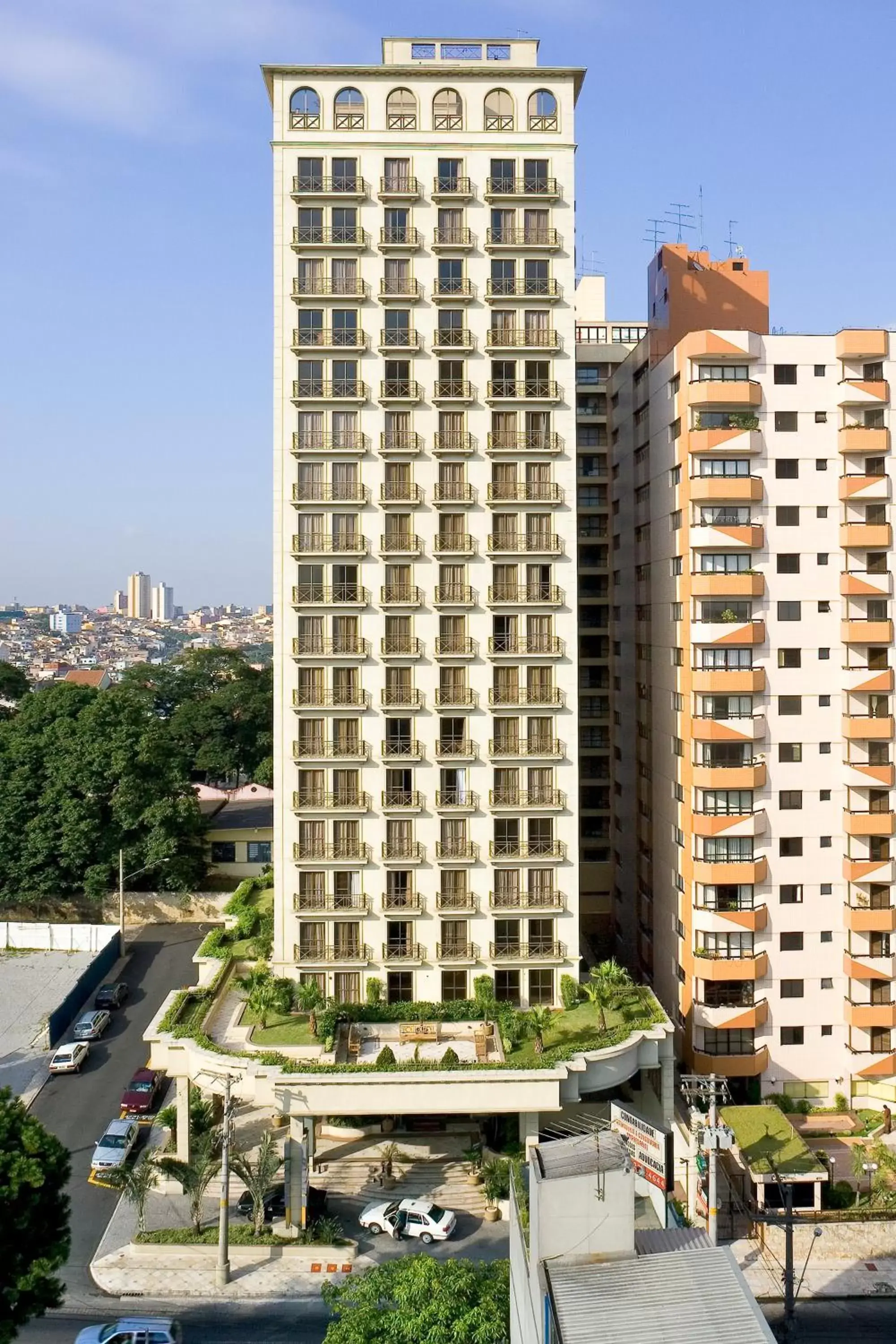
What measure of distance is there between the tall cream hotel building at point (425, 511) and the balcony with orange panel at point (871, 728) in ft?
38.0

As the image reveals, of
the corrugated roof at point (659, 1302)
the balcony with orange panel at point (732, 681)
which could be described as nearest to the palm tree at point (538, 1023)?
the balcony with orange panel at point (732, 681)

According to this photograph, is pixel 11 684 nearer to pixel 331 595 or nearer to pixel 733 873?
pixel 331 595

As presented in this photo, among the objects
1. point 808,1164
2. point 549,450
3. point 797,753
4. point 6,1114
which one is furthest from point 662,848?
point 6,1114

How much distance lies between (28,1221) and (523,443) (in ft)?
104

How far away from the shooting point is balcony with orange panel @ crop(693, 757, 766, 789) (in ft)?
138

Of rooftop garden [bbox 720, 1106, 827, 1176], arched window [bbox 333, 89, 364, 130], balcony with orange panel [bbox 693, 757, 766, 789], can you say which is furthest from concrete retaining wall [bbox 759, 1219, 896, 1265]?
arched window [bbox 333, 89, 364, 130]

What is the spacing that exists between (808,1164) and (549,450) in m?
28.3

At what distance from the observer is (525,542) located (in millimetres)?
42156

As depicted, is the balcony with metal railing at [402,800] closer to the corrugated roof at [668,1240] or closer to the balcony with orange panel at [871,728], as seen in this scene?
the balcony with orange panel at [871,728]

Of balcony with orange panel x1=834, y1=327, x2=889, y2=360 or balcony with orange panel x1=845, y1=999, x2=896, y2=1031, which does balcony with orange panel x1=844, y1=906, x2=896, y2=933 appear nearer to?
balcony with orange panel x1=845, y1=999, x2=896, y2=1031

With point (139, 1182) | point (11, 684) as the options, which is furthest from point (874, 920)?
point (11, 684)

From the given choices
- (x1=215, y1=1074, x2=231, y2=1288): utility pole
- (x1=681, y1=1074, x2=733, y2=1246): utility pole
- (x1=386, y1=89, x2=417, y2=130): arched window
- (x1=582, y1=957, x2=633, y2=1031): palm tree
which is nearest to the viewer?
(x1=681, y1=1074, x2=733, y2=1246): utility pole

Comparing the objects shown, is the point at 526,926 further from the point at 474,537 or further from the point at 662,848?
the point at 474,537

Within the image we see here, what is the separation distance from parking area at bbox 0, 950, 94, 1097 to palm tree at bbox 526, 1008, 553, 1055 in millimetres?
23221
